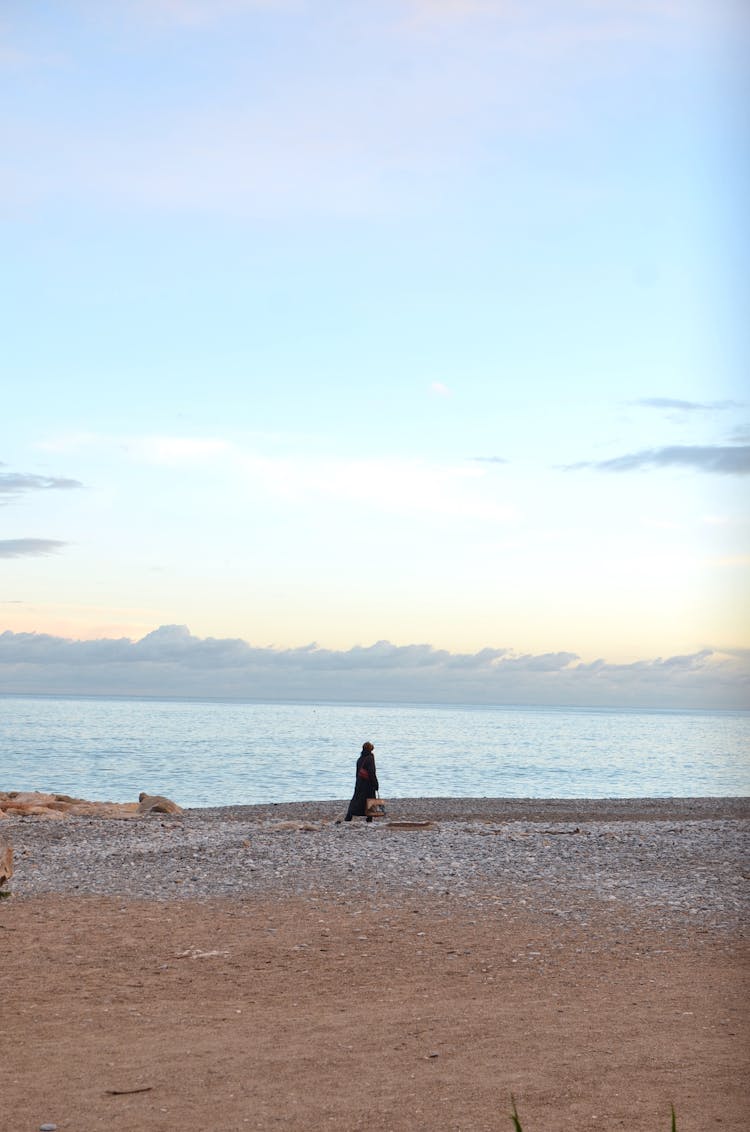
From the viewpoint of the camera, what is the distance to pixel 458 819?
27922mm

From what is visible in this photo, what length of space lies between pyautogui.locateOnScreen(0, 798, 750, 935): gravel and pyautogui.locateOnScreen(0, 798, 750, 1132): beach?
8cm

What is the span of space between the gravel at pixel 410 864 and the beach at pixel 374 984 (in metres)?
0.08

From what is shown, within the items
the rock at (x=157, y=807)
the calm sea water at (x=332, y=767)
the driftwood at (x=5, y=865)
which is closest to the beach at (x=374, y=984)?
the driftwood at (x=5, y=865)

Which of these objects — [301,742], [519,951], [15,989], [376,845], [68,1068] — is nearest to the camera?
[68,1068]

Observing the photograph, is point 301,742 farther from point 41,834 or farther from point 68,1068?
point 68,1068

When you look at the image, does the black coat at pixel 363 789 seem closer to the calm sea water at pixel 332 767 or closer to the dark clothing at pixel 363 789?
the dark clothing at pixel 363 789

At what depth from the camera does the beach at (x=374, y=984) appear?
22.8 ft

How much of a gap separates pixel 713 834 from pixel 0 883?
13.3m

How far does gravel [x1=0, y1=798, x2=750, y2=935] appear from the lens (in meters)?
14.0

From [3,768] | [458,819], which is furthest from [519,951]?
[3,768]

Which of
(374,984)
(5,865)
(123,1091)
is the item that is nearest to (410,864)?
(5,865)

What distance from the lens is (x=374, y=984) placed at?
9.93m

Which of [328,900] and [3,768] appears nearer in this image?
[328,900]

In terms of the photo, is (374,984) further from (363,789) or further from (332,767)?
(332,767)
